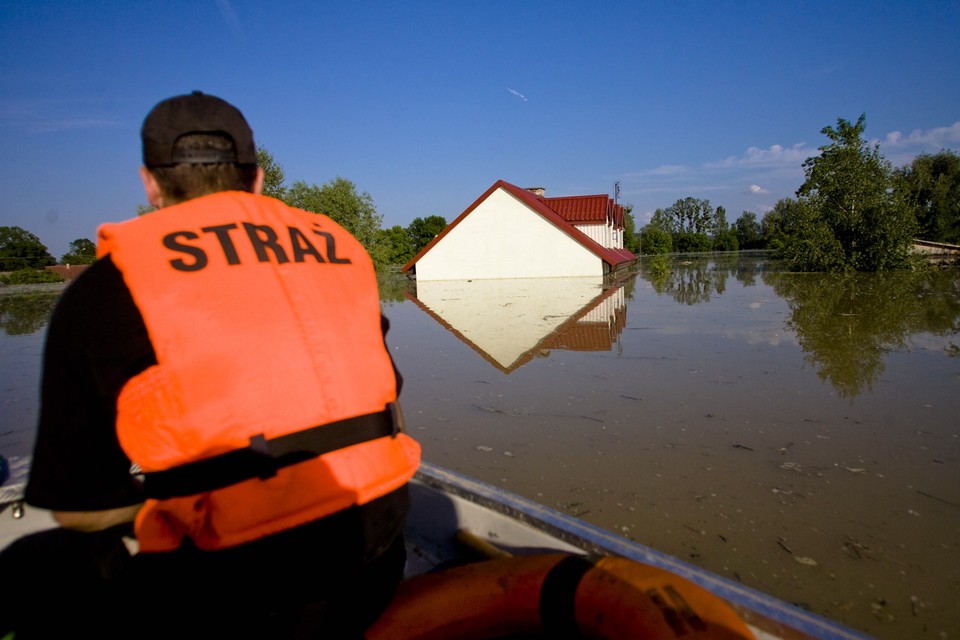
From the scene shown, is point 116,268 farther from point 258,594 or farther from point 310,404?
point 258,594

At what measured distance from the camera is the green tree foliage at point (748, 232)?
307 feet

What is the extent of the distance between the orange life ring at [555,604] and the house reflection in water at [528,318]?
18.3 ft

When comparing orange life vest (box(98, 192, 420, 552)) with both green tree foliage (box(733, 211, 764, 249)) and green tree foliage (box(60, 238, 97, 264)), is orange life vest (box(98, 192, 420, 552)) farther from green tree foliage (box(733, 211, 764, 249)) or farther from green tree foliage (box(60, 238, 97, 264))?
green tree foliage (box(733, 211, 764, 249))

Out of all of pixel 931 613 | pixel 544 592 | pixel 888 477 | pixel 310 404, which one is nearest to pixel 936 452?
pixel 888 477

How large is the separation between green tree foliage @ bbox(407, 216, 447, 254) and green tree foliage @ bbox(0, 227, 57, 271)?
47442 mm

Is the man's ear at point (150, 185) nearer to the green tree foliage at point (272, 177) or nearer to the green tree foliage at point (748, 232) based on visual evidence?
the green tree foliage at point (272, 177)

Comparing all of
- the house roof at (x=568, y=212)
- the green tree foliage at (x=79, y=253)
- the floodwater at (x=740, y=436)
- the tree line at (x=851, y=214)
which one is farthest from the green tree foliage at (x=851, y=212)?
the green tree foliage at (x=79, y=253)

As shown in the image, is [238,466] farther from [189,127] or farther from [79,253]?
[79,253]

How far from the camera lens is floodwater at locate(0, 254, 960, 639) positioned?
9.23 ft

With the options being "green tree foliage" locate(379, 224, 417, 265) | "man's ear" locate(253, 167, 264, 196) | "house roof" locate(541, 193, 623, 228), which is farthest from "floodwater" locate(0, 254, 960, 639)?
"green tree foliage" locate(379, 224, 417, 265)

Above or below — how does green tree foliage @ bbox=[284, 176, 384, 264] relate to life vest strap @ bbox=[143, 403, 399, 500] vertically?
above

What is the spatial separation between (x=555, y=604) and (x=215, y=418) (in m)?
1.15

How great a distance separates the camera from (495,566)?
5.81 ft

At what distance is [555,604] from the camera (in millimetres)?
1562
